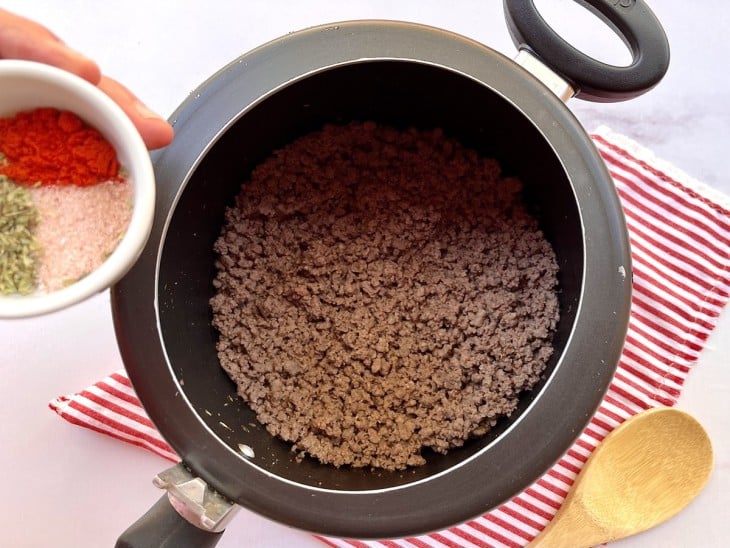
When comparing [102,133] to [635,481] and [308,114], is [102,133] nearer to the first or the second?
[308,114]

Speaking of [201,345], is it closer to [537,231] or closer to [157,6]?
[537,231]

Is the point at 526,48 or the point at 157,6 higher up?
the point at 526,48

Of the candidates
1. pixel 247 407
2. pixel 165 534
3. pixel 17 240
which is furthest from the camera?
pixel 247 407

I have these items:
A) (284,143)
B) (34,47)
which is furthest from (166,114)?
(34,47)

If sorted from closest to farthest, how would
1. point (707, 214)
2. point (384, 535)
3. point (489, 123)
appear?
point (384, 535)
point (489, 123)
point (707, 214)

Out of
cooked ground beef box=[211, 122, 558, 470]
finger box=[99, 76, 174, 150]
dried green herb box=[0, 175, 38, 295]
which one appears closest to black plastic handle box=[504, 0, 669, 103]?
cooked ground beef box=[211, 122, 558, 470]

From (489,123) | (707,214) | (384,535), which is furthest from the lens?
(707,214)

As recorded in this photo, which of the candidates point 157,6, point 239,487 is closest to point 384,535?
point 239,487

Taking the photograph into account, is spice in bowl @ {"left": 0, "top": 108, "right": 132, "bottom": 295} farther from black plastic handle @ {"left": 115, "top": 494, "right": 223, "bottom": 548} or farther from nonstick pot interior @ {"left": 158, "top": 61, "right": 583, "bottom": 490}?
black plastic handle @ {"left": 115, "top": 494, "right": 223, "bottom": 548}
